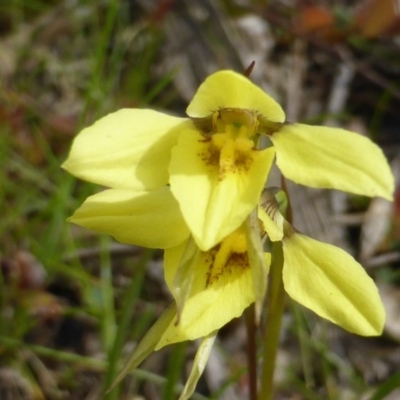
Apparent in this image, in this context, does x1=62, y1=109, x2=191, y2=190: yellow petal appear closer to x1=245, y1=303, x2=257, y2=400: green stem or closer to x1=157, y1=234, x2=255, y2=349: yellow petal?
x1=157, y1=234, x2=255, y2=349: yellow petal

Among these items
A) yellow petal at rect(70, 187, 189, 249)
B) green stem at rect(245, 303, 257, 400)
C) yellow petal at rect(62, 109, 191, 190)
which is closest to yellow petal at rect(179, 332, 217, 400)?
green stem at rect(245, 303, 257, 400)

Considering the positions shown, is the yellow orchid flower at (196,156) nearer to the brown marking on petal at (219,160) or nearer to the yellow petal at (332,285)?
the brown marking on petal at (219,160)

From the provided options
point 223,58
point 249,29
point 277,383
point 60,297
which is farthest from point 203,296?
point 249,29

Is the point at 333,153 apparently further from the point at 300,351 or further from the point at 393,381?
the point at 300,351

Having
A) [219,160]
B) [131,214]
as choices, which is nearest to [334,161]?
[219,160]

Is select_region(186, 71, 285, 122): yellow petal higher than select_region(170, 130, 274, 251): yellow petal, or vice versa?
select_region(186, 71, 285, 122): yellow petal

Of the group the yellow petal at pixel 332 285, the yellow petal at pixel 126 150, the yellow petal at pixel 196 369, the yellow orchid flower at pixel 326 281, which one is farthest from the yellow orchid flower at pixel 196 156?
the yellow petal at pixel 196 369

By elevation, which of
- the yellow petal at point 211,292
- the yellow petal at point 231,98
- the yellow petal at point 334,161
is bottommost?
the yellow petal at point 211,292
